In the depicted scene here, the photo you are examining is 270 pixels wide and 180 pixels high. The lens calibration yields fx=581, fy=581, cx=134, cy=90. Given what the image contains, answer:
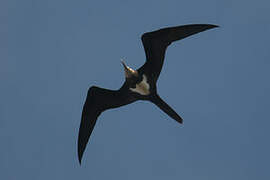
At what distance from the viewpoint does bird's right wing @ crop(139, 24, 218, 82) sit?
1806cm

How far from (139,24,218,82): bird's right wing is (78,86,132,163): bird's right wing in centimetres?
142

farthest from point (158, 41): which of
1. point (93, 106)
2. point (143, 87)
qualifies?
point (93, 106)

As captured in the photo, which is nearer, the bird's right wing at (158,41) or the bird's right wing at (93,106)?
the bird's right wing at (158,41)

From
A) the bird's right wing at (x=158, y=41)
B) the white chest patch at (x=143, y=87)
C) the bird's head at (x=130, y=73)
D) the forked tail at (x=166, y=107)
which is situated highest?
the bird's right wing at (x=158, y=41)

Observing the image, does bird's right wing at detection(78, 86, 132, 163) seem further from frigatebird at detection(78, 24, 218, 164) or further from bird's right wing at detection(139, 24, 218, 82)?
bird's right wing at detection(139, 24, 218, 82)

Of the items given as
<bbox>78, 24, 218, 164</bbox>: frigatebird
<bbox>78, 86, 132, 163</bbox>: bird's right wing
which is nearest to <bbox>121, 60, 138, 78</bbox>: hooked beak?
<bbox>78, 24, 218, 164</bbox>: frigatebird

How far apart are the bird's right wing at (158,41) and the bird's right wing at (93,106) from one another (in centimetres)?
142

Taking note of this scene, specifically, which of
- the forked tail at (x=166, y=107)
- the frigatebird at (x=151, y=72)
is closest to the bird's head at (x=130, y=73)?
the frigatebird at (x=151, y=72)

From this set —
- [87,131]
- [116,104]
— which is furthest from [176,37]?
[87,131]

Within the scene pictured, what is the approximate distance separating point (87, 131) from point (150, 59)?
3.19 metres

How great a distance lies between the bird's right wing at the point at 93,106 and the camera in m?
19.0

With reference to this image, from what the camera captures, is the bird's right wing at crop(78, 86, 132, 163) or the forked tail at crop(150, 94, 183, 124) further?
the bird's right wing at crop(78, 86, 132, 163)

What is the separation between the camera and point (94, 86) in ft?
62.2

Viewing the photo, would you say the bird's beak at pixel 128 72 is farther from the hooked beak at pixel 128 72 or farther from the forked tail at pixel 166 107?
the forked tail at pixel 166 107
